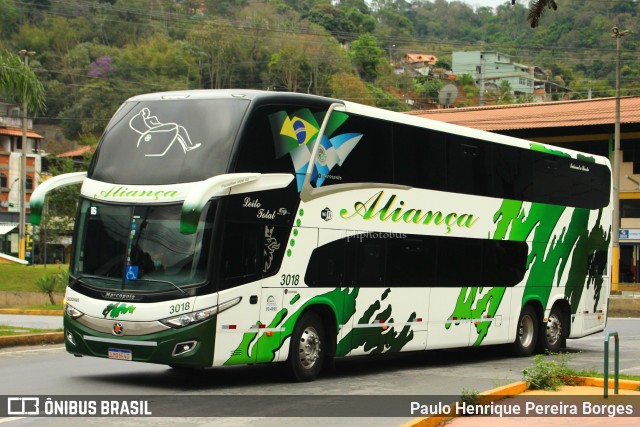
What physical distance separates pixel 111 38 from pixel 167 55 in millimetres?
26240

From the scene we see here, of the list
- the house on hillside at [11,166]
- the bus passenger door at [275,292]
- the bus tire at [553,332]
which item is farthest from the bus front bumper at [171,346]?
the house on hillside at [11,166]

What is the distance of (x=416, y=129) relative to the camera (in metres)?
17.0

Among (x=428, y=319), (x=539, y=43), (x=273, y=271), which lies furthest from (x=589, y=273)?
(x=539, y=43)

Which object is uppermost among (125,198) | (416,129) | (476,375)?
(416,129)

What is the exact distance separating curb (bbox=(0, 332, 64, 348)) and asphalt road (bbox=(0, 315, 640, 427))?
0.21 metres

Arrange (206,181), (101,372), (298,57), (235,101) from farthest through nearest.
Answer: (298,57) → (101,372) → (235,101) → (206,181)

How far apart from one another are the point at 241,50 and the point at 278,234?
11347 cm

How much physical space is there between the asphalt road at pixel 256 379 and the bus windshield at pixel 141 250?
4.51 feet

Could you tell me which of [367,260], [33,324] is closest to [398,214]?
[367,260]

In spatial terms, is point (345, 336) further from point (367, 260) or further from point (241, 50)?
point (241, 50)

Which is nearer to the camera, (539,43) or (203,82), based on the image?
(203,82)

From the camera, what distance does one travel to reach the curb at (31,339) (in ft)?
60.3

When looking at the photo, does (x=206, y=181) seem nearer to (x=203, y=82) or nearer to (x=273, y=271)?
(x=273, y=271)

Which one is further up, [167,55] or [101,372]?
[167,55]
